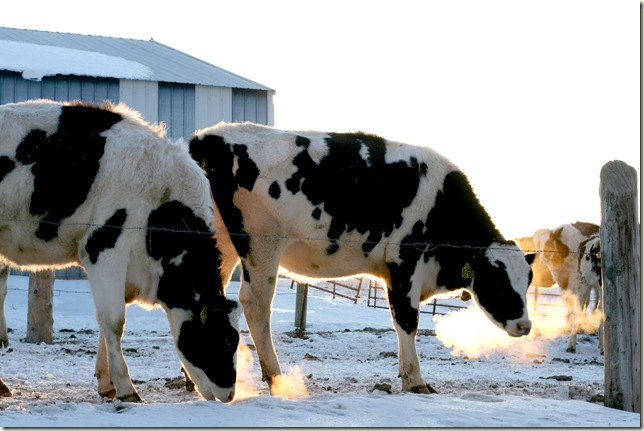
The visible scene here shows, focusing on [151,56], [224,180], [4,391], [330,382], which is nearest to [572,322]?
[330,382]

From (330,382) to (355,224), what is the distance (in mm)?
1890

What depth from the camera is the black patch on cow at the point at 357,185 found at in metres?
9.12

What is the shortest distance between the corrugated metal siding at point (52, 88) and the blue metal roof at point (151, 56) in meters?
1.84

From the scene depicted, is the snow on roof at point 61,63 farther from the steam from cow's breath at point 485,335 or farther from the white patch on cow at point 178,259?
the white patch on cow at point 178,259

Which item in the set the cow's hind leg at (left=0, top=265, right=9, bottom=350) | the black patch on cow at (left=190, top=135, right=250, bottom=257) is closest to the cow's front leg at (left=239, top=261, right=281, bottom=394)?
the black patch on cow at (left=190, top=135, right=250, bottom=257)

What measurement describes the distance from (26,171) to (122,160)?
2.66 ft

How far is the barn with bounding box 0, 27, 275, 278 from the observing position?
25750 mm

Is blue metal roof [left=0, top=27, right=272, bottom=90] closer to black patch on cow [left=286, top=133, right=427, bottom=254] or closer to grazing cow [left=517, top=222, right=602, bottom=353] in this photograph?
grazing cow [left=517, top=222, right=602, bottom=353]

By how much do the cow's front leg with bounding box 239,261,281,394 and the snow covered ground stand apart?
0.30 m

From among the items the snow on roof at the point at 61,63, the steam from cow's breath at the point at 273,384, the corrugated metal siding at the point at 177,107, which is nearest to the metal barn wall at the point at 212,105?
the corrugated metal siding at the point at 177,107

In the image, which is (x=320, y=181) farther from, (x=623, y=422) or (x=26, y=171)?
(x=623, y=422)

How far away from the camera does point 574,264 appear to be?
18719 millimetres

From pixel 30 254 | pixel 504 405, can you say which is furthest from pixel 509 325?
pixel 30 254

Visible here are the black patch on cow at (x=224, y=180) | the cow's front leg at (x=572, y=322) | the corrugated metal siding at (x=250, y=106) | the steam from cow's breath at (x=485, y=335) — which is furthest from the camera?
the corrugated metal siding at (x=250, y=106)
